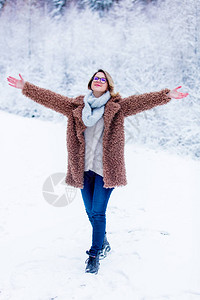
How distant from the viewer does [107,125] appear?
2.08 metres

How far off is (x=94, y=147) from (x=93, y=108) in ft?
1.09

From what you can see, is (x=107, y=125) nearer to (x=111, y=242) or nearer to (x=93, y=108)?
(x=93, y=108)

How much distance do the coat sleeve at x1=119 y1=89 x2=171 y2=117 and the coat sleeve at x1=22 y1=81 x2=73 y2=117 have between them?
476mm

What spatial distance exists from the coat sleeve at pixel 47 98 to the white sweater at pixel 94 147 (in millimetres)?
280

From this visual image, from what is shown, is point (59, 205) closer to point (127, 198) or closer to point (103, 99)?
point (127, 198)

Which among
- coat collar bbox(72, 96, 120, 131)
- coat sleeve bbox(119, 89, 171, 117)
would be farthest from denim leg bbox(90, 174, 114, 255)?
coat sleeve bbox(119, 89, 171, 117)

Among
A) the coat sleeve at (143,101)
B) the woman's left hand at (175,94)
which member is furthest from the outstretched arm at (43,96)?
the woman's left hand at (175,94)

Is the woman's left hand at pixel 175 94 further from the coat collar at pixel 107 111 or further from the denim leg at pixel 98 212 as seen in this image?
the denim leg at pixel 98 212

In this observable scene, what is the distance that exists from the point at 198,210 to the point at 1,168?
384 centimetres

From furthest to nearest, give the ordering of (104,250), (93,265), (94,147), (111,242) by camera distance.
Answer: (111,242) < (104,250) < (94,147) < (93,265)

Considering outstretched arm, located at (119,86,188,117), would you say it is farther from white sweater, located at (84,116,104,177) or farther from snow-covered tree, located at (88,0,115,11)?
snow-covered tree, located at (88,0,115,11)

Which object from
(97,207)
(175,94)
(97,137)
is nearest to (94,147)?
(97,137)

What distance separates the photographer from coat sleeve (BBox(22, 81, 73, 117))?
7.16 feet

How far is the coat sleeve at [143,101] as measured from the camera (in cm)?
211
